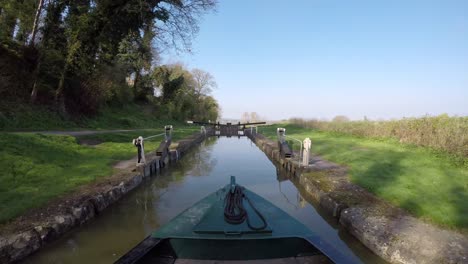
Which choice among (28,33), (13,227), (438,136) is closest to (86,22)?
(28,33)

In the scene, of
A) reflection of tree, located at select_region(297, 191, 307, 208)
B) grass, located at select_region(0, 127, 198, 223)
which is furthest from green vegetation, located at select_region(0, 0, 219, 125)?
reflection of tree, located at select_region(297, 191, 307, 208)

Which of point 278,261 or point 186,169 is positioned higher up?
point 278,261

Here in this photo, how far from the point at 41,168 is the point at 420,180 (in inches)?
415

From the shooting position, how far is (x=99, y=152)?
13391 millimetres

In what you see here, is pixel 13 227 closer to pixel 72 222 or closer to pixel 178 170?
pixel 72 222

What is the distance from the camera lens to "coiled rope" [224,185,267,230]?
4684 mm

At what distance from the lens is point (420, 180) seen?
28.0 ft

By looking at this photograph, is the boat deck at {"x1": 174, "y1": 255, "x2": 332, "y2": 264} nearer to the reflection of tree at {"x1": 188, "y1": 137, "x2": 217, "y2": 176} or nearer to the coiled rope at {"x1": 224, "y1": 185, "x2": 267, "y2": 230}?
the coiled rope at {"x1": 224, "y1": 185, "x2": 267, "y2": 230}

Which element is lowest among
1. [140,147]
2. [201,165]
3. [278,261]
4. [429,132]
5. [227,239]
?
[201,165]

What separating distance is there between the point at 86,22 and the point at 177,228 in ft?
56.8

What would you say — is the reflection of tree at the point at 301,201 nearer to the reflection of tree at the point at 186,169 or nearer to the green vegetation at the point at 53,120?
the reflection of tree at the point at 186,169

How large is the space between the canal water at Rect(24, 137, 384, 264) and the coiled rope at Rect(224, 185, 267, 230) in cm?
177

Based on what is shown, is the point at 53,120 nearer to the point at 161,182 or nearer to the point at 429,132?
the point at 161,182

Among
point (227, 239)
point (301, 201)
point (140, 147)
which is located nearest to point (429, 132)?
point (301, 201)
